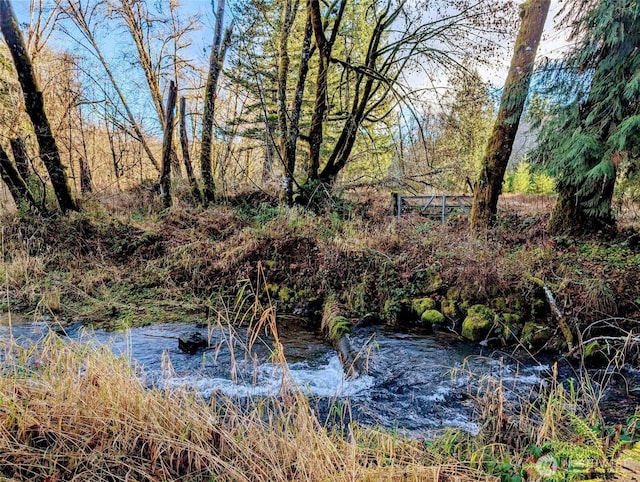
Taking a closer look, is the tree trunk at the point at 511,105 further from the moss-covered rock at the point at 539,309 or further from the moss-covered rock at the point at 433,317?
the moss-covered rock at the point at 433,317

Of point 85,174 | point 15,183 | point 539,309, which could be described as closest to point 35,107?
point 15,183

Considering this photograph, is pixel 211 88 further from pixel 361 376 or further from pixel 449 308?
pixel 361 376

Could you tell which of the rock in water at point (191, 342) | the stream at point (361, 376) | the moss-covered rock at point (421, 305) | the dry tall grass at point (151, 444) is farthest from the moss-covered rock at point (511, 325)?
the rock in water at point (191, 342)

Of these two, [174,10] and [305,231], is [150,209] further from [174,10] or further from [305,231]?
[174,10]

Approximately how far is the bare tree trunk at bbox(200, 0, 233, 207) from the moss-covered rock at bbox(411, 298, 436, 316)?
7829 mm

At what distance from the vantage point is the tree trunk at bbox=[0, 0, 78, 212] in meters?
8.23

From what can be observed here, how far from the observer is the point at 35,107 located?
8.49 meters

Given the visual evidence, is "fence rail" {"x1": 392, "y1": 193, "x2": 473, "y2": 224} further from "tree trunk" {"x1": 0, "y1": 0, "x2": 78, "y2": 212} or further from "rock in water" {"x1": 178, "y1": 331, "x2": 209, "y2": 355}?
"tree trunk" {"x1": 0, "y1": 0, "x2": 78, "y2": 212}

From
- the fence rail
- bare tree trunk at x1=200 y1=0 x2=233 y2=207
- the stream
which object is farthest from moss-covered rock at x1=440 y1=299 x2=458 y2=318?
bare tree trunk at x1=200 y1=0 x2=233 y2=207

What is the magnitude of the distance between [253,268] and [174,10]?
10805mm

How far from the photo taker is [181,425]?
7.06 feet

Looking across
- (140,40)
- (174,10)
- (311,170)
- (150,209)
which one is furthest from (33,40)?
(311,170)

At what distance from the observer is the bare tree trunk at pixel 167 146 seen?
10.3m

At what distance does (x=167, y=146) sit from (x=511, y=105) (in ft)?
29.4
